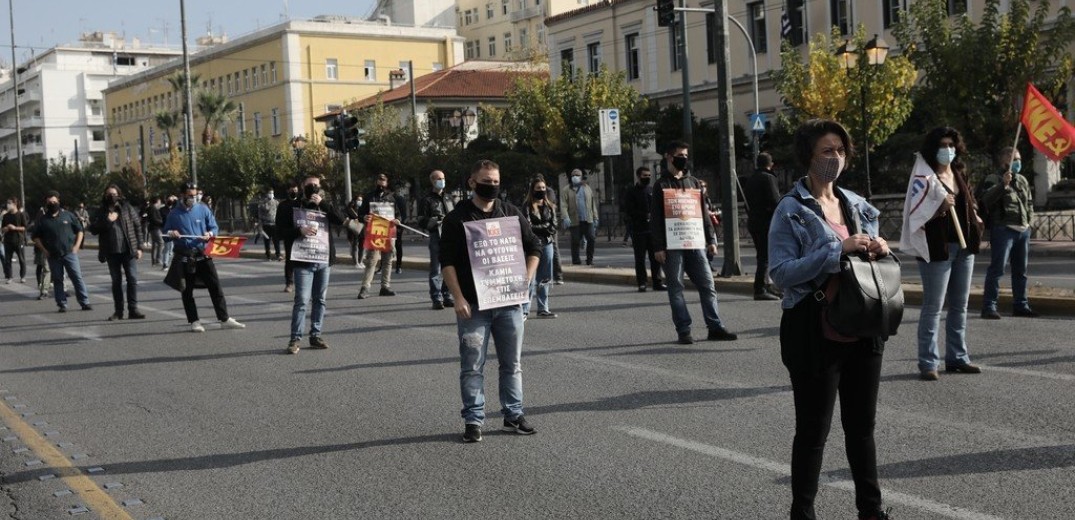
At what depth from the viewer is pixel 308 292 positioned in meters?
12.0

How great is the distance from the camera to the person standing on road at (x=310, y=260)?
39.2 ft

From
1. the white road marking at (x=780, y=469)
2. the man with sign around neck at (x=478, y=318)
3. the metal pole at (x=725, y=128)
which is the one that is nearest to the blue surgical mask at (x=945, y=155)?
the white road marking at (x=780, y=469)

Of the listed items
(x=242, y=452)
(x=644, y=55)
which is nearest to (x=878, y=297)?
(x=242, y=452)

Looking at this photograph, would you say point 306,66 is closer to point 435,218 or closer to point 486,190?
point 435,218

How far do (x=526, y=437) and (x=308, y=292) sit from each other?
5.06m

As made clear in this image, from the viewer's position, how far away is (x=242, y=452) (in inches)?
290

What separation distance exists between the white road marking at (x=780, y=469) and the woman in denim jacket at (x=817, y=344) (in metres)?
0.74

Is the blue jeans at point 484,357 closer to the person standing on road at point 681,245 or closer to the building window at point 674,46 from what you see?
the person standing on road at point 681,245

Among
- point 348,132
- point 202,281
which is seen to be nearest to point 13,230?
point 348,132

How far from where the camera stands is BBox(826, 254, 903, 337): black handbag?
4555 mm

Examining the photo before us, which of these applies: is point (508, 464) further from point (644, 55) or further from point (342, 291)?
point (644, 55)

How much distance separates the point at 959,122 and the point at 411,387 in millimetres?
21146

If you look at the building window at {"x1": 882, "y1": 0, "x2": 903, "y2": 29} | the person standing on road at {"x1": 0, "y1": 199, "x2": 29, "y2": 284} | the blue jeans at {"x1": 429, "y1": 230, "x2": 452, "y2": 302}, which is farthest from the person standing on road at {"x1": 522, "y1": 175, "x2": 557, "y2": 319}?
the building window at {"x1": 882, "y1": 0, "x2": 903, "y2": 29}

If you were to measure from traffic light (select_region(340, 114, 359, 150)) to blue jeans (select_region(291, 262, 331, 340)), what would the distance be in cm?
1478
